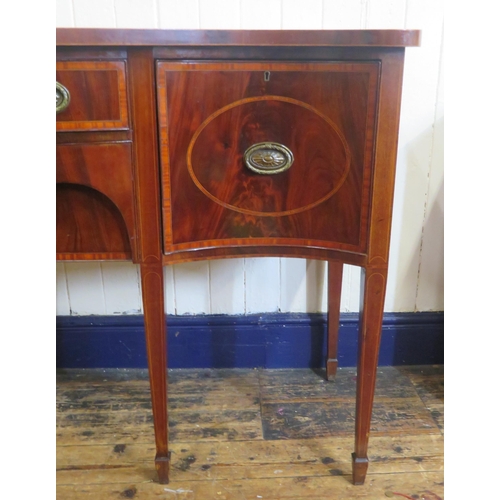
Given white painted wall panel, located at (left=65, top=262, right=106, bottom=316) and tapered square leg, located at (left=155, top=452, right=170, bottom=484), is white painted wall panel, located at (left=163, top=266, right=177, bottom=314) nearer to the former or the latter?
white painted wall panel, located at (left=65, top=262, right=106, bottom=316)

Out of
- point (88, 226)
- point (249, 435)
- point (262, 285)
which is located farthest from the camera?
point (262, 285)

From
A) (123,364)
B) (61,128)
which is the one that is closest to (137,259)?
(61,128)

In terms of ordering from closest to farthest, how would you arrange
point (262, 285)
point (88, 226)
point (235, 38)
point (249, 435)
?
point (235, 38) < point (88, 226) < point (249, 435) < point (262, 285)

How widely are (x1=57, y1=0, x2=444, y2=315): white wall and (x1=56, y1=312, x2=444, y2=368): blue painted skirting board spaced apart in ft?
0.11

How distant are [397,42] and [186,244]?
500mm

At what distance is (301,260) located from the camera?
1.42 metres

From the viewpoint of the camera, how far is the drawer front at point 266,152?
0.83 m

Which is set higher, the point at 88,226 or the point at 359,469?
the point at 88,226

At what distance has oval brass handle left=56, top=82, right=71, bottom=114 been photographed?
82cm

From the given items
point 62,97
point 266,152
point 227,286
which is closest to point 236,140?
point 266,152

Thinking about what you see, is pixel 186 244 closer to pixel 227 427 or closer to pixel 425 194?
pixel 227 427

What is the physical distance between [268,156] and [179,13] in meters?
0.61

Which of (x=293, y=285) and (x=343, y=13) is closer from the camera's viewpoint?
(x=343, y=13)

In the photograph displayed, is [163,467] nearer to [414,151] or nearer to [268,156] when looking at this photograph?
[268,156]
